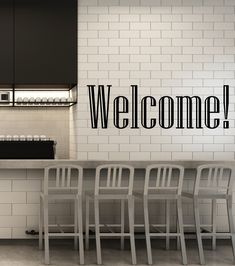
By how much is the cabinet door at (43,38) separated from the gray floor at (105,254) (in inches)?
88.9

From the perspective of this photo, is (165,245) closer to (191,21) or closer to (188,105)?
(188,105)

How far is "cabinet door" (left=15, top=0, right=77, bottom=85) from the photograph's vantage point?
27.2 feet

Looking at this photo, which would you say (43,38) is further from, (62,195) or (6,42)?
(62,195)

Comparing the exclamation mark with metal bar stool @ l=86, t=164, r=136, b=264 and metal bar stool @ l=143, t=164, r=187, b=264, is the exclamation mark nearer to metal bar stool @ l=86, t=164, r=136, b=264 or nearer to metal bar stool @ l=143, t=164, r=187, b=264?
metal bar stool @ l=143, t=164, r=187, b=264

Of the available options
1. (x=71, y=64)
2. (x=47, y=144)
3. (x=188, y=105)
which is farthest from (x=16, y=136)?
(x=188, y=105)

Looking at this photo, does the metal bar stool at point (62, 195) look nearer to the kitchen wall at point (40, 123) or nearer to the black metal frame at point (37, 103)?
the black metal frame at point (37, 103)

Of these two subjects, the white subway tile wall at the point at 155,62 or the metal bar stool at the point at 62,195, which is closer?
the metal bar stool at the point at 62,195

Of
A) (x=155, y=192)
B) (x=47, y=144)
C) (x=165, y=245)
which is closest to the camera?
(x=155, y=192)

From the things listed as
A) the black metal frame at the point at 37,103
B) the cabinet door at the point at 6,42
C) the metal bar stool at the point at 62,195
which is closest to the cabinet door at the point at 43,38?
the cabinet door at the point at 6,42

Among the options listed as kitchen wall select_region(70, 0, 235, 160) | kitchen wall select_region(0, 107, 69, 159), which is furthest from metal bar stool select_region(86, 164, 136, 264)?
kitchen wall select_region(0, 107, 69, 159)

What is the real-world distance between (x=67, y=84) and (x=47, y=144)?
0.86 m

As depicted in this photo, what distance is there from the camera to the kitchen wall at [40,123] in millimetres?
9188

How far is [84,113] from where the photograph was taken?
830 centimetres

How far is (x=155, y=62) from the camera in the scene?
8.36m
